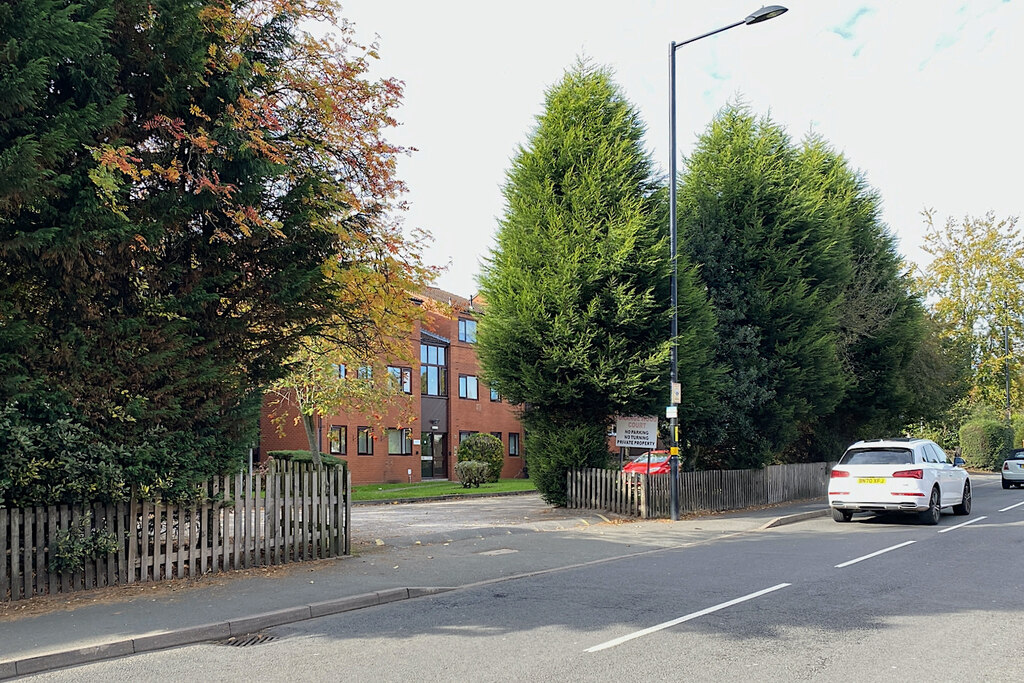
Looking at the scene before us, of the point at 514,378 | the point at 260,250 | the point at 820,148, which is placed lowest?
the point at 514,378

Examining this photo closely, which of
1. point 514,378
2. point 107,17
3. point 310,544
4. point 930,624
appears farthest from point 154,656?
point 514,378

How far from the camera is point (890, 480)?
55.4 feet

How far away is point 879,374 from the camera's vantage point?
98.6 ft

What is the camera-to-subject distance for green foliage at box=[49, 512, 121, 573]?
912cm

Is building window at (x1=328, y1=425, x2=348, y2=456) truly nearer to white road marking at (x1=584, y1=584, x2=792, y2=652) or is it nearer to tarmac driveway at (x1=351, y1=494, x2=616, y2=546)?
tarmac driveway at (x1=351, y1=494, x2=616, y2=546)

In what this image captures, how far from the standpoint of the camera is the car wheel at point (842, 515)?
18156mm

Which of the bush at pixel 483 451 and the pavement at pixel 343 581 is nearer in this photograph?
the pavement at pixel 343 581

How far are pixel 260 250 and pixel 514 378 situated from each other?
29.8ft

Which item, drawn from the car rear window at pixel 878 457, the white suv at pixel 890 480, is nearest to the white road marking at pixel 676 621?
the white suv at pixel 890 480

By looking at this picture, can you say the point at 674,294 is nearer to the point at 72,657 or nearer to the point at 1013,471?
the point at 72,657

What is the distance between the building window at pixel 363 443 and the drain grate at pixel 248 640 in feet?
110

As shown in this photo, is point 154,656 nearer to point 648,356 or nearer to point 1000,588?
point 1000,588

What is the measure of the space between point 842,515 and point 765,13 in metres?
10.1

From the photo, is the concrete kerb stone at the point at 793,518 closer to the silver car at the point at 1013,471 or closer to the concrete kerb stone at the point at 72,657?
the concrete kerb stone at the point at 72,657
